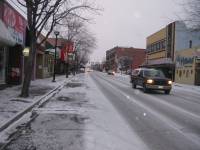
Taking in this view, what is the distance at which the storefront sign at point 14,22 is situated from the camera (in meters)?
11.9

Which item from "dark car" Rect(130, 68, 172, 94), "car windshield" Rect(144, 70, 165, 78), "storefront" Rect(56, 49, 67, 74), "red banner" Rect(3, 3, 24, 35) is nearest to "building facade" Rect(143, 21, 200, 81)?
"storefront" Rect(56, 49, 67, 74)

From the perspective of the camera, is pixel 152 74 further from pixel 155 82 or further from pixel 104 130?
pixel 104 130

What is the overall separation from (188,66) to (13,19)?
26.6 meters

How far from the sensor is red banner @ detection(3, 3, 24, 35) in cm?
1187

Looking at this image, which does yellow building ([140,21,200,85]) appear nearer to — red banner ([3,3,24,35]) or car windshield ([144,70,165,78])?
car windshield ([144,70,165,78])

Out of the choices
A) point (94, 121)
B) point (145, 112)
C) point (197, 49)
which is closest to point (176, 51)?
point (197, 49)

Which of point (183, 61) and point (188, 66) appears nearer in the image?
point (188, 66)

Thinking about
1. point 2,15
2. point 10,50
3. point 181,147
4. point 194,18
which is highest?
point 194,18

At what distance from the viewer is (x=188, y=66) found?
31.3 m

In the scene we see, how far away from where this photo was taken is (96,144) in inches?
176

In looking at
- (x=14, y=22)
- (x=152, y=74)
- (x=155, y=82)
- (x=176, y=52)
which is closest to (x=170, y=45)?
(x=176, y=52)

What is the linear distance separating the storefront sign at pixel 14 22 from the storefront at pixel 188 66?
23.1 meters

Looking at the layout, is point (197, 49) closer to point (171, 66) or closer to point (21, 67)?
point (171, 66)

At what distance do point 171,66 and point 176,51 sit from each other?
Result: 292cm
